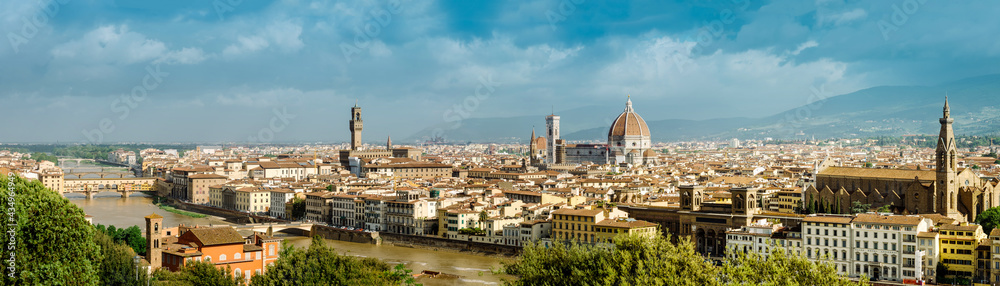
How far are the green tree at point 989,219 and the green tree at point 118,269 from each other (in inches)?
1008

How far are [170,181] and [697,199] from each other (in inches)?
1872

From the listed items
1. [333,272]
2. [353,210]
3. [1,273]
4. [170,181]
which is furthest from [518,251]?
[170,181]

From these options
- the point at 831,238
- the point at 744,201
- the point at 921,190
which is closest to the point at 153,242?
the point at 831,238

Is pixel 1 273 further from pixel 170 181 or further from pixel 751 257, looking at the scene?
pixel 170 181

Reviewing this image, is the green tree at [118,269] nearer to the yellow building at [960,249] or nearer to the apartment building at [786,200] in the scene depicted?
the yellow building at [960,249]

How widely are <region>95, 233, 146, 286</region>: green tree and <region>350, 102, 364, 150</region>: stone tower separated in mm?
68461

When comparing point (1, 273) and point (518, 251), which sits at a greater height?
point (1, 273)

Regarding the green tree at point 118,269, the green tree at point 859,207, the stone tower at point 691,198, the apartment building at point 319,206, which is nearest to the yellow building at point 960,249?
the stone tower at point 691,198

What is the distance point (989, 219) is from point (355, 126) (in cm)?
6141

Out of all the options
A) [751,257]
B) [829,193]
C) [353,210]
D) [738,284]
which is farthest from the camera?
[353,210]

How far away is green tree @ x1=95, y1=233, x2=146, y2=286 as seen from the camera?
1552 cm

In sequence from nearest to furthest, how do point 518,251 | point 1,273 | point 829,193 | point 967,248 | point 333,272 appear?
point 1,273 < point 333,272 < point 967,248 < point 518,251 < point 829,193

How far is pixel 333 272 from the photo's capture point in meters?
16.9

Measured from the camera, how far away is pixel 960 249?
24938 millimetres
